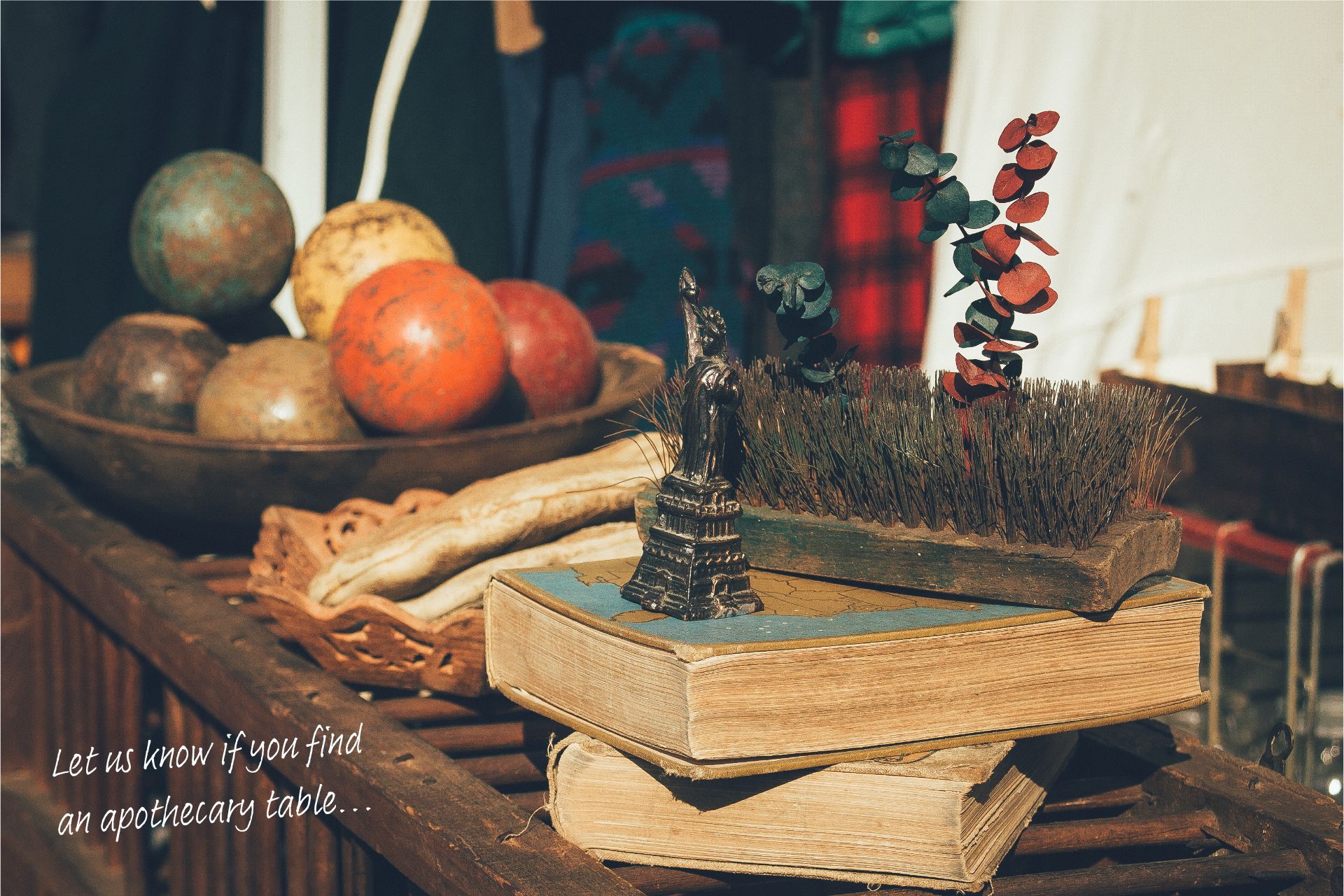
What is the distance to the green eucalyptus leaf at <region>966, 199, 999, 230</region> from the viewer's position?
825 mm

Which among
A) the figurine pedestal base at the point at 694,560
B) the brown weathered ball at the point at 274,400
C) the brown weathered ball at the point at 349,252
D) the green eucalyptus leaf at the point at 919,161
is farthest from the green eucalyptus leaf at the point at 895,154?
the brown weathered ball at the point at 349,252

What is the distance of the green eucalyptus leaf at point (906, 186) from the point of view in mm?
827

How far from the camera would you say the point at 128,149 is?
2455mm

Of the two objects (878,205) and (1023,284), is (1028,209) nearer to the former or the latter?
(1023,284)

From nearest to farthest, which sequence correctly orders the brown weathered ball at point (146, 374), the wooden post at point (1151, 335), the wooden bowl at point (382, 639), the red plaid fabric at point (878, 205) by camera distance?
the wooden bowl at point (382, 639) < the brown weathered ball at point (146, 374) < the wooden post at point (1151, 335) < the red plaid fabric at point (878, 205)

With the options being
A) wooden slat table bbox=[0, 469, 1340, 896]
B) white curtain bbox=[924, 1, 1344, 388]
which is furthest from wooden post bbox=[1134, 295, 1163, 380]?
wooden slat table bbox=[0, 469, 1340, 896]

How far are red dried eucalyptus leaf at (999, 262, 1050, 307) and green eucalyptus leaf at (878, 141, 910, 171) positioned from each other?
0.39 feet

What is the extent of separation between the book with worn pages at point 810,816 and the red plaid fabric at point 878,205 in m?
1.66

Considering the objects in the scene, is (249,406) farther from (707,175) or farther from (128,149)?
(128,149)

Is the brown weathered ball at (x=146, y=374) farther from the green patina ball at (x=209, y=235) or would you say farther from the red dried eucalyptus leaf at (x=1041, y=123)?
the red dried eucalyptus leaf at (x=1041, y=123)

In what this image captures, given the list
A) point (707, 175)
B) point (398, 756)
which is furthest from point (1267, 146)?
point (398, 756)

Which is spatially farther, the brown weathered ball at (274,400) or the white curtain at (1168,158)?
the white curtain at (1168,158)

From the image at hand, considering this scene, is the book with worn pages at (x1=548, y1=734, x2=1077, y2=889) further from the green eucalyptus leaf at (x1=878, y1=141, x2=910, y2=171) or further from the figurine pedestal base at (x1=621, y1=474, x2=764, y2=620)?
the green eucalyptus leaf at (x1=878, y1=141, x2=910, y2=171)

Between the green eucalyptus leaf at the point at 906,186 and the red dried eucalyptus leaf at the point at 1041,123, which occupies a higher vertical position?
the red dried eucalyptus leaf at the point at 1041,123
